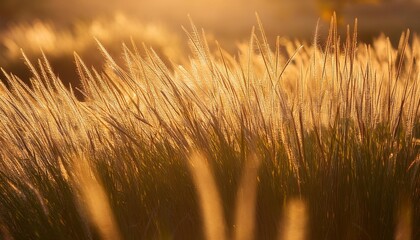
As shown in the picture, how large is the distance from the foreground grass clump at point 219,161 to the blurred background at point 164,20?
6487 millimetres

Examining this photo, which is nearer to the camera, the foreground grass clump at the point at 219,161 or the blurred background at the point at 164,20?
the foreground grass clump at the point at 219,161

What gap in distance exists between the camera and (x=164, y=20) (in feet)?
73.6

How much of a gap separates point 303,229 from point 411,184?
0.33 m

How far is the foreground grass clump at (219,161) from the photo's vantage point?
1.98 meters

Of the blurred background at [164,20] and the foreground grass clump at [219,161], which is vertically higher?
the blurred background at [164,20]

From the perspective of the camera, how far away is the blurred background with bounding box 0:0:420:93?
372 inches

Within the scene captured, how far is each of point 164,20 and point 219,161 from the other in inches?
815

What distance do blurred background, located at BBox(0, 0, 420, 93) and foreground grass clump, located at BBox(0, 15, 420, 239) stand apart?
6487 mm

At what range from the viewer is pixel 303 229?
1969mm

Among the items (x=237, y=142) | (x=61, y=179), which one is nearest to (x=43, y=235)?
(x=61, y=179)

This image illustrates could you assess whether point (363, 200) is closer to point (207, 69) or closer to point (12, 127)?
point (207, 69)

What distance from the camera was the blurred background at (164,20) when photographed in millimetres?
9445

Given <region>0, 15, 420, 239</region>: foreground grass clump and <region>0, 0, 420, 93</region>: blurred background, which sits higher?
<region>0, 0, 420, 93</region>: blurred background

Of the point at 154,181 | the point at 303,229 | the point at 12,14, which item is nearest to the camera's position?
the point at 303,229
